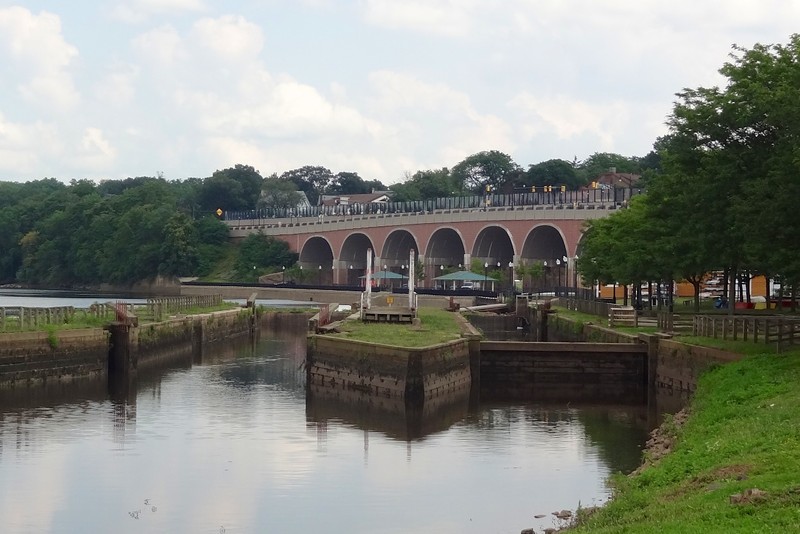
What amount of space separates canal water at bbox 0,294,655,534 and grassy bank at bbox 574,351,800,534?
2159 mm

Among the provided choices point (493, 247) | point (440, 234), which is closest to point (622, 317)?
point (493, 247)

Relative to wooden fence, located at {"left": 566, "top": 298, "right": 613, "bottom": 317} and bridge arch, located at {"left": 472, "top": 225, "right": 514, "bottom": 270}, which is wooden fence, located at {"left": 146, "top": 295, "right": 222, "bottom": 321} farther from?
bridge arch, located at {"left": 472, "top": 225, "right": 514, "bottom": 270}

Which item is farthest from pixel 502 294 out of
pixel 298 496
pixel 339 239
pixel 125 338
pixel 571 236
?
pixel 298 496

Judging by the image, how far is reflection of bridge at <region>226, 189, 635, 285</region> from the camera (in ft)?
365

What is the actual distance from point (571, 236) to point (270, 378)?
63.6m

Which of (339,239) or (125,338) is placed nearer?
(125,338)

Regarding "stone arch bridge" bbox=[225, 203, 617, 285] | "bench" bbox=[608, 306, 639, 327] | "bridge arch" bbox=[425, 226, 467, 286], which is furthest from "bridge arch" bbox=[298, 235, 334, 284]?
"bench" bbox=[608, 306, 639, 327]

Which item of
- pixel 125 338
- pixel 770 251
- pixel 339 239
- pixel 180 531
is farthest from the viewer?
pixel 339 239

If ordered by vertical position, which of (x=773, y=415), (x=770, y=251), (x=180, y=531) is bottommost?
(x=180, y=531)

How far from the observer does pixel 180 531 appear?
73.5 ft

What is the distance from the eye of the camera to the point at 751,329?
41.3 m

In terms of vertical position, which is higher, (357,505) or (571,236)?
(571,236)

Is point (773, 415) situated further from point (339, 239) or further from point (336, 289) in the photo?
point (339, 239)

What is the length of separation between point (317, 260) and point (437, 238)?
104ft
